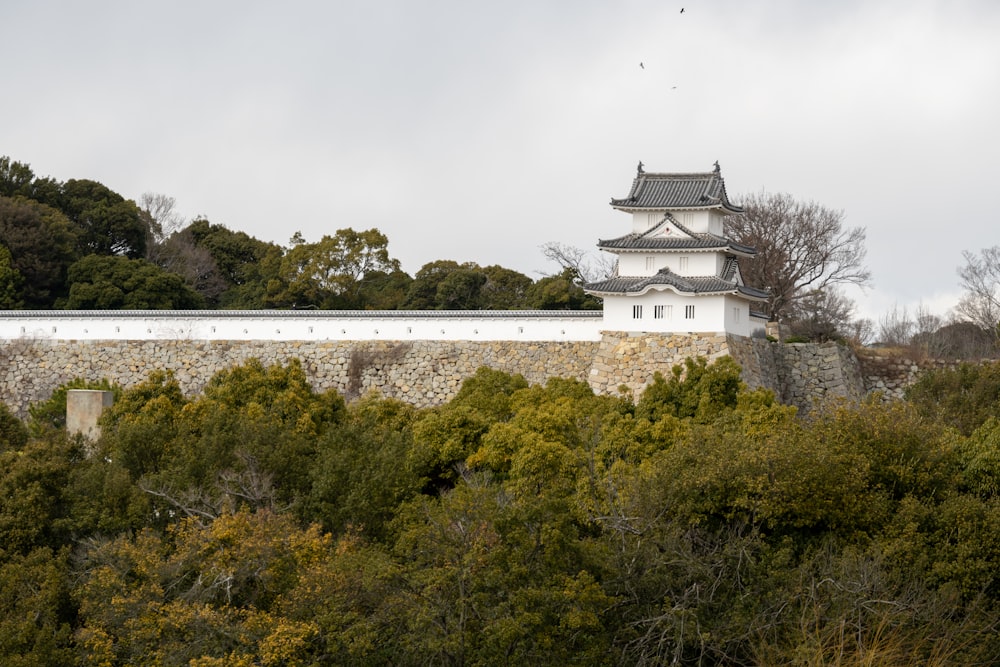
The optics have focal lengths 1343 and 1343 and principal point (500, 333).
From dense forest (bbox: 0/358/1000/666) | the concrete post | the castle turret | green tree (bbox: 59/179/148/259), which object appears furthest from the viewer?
green tree (bbox: 59/179/148/259)

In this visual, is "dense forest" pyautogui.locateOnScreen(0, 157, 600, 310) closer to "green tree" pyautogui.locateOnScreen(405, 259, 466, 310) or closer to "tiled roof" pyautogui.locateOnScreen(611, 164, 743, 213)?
"green tree" pyautogui.locateOnScreen(405, 259, 466, 310)

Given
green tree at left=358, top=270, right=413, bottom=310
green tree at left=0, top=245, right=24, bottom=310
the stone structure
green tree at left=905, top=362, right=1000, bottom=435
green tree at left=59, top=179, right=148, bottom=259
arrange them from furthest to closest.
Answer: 1. green tree at left=59, top=179, right=148, bottom=259
2. green tree at left=358, top=270, right=413, bottom=310
3. green tree at left=0, top=245, right=24, bottom=310
4. the stone structure
5. green tree at left=905, top=362, right=1000, bottom=435

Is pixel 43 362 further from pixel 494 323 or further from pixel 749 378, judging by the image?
pixel 749 378

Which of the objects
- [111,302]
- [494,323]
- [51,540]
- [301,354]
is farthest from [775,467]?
[111,302]

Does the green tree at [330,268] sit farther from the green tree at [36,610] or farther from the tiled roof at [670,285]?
the green tree at [36,610]

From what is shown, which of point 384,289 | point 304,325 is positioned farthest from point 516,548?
point 384,289

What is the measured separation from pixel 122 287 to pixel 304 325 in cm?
850

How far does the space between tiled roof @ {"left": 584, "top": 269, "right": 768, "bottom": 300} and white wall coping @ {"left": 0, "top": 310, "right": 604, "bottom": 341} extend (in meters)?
0.71

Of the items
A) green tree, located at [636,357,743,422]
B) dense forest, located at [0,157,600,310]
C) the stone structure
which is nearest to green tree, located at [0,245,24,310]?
dense forest, located at [0,157,600,310]

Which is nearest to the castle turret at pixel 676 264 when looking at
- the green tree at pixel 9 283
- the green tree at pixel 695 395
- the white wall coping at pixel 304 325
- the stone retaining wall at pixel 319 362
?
the white wall coping at pixel 304 325

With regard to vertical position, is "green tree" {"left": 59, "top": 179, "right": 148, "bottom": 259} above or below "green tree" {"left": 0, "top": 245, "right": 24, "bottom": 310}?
above

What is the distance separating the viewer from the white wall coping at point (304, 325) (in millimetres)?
24781

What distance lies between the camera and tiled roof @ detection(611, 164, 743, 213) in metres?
24.0

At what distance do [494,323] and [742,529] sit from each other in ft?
38.0
